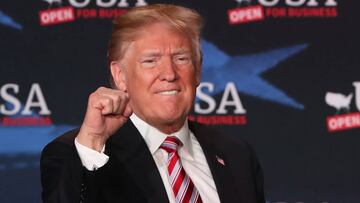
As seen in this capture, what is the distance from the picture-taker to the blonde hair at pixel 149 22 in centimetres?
203

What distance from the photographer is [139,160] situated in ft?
6.53

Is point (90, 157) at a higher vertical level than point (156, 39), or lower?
lower

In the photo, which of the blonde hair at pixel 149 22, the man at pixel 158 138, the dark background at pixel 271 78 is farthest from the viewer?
the dark background at pixel 271 78

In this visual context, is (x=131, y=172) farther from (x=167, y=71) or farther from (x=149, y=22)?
(x=149, y=22)

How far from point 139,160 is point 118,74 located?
27 cm

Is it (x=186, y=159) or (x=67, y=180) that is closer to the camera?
(x=67, y=180)

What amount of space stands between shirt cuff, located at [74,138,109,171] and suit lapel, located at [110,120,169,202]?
197 millimetres

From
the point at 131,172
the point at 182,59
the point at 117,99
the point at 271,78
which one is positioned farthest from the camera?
the point at 271,78

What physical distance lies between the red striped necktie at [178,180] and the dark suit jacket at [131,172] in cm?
5

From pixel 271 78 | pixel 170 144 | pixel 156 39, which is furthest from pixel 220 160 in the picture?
pixel 271 78

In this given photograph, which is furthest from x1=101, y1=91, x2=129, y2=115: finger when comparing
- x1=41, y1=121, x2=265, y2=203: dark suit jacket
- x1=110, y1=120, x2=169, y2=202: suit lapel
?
x1=110, y1=120, x2=169, y2=202: suit lapel

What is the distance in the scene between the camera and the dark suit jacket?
177 centimetres

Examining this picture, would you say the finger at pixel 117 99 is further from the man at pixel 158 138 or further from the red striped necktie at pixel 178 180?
the red striped necktie at pixel 178 180

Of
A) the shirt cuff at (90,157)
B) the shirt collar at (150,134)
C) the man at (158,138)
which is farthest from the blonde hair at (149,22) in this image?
the shirt cuff at (90,157)
